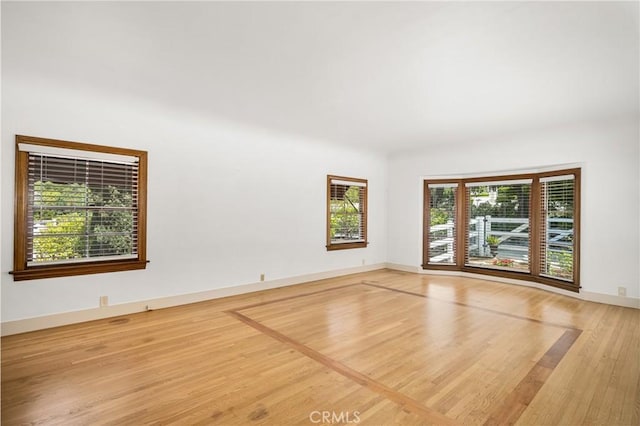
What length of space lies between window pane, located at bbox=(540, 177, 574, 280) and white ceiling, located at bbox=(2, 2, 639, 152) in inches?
57.6

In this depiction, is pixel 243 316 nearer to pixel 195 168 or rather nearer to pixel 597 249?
pixel 195 168

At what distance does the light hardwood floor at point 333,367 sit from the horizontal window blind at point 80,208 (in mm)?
913

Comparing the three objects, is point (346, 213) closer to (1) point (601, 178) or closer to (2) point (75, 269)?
(1) point (601, 178)

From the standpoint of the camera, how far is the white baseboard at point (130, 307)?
3648 mm

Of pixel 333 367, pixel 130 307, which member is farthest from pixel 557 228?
pixel 130 307

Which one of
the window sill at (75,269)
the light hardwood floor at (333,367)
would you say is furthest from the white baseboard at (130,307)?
the window sill at (75,269)

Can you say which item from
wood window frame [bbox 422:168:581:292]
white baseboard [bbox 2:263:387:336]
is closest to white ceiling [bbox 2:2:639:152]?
wood window frame [bbox 422:168:581:292]

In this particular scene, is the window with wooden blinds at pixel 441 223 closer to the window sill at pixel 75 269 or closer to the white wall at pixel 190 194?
the white wall at pixel 190 194

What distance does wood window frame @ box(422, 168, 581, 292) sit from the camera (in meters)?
5.36

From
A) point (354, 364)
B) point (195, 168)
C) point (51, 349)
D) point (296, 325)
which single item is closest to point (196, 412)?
point (354, 364)

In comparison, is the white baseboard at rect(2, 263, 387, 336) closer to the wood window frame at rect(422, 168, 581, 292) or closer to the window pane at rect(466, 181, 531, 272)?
the wood window frame at rect(422, 168, 581, 292)

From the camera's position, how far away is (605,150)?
4.99m

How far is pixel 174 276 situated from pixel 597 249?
6.44m

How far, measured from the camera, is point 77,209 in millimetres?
4023
